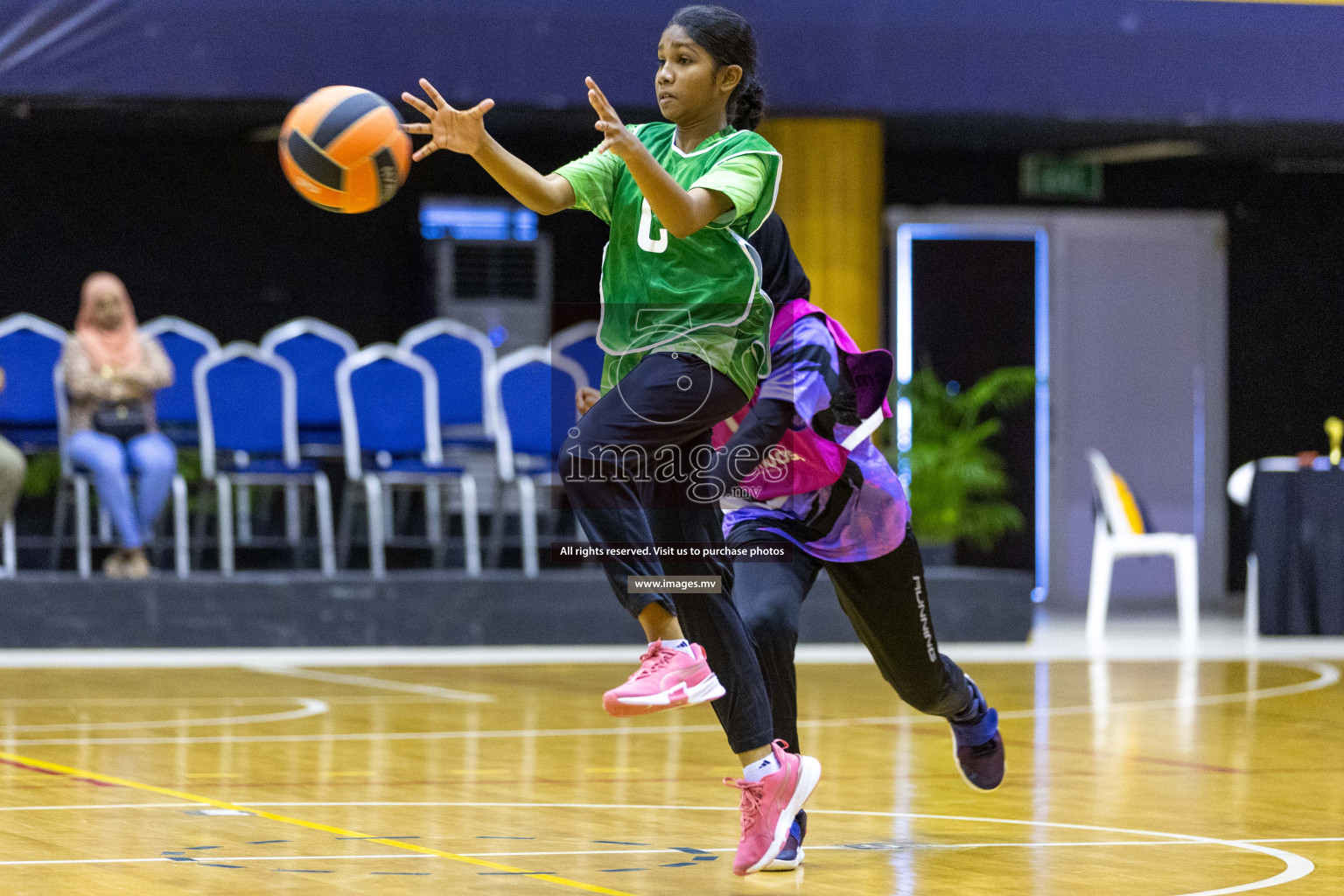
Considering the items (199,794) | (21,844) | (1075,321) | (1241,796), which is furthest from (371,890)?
(1075,321)

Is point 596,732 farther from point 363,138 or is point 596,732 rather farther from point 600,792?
point 363,138

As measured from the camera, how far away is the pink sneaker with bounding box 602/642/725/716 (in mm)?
3523

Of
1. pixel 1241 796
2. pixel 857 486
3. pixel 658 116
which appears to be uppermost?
pixel 658 116

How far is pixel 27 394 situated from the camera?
974 cm

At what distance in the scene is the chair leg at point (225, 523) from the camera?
32.4 ft

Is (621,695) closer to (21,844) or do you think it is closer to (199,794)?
(21,844)

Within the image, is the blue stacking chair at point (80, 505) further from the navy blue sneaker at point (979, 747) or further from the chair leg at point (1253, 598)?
the navy blue sneaker at point (979, 747)

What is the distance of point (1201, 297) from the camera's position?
1404 centimetres

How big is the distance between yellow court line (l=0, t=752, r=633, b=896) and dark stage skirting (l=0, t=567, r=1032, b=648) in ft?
12.9

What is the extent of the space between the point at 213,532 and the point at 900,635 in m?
7.49

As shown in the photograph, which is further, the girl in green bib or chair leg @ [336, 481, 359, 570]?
chair leg @ [336, 481, 359, 570]

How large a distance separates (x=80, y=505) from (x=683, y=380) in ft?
22.7

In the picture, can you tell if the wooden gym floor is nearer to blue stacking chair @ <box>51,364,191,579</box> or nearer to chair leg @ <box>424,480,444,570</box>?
blue stacking chair @ <box>51,364,191,579</box>

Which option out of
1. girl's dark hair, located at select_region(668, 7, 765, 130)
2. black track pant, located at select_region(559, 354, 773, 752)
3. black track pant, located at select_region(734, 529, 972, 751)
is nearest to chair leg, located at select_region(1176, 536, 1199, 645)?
black track pant, located at select_region(734, 529, 972, 751)
